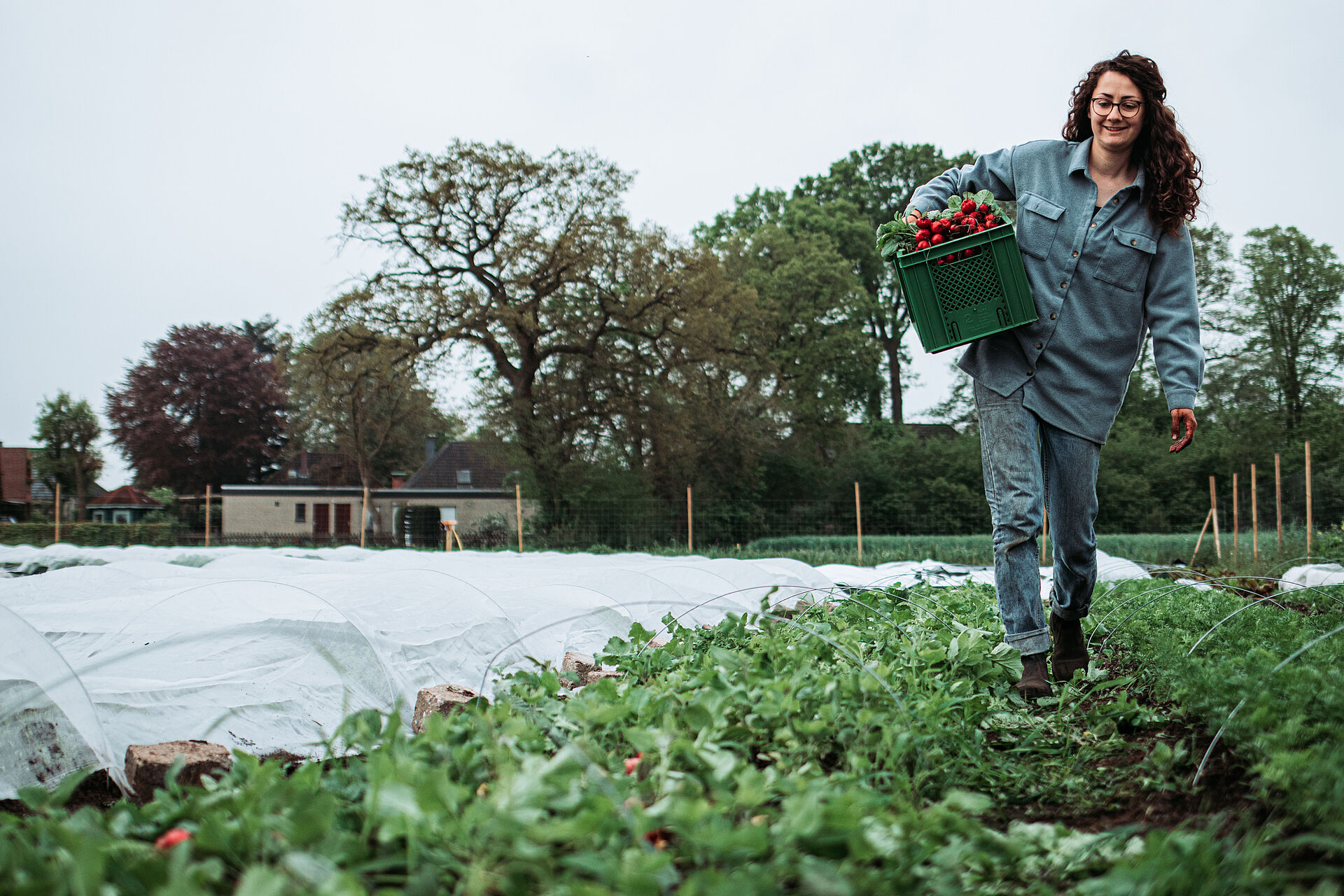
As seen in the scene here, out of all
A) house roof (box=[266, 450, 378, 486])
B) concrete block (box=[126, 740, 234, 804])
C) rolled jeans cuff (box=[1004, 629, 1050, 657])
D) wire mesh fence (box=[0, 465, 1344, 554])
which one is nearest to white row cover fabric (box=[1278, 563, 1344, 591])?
rolled jeans cuff (box=[1004, 629, 1050, 657])

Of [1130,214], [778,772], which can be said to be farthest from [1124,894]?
[1130,214]

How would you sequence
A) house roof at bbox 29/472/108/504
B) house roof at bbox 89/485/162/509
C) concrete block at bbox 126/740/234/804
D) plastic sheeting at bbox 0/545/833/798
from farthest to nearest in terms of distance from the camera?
house roof at bbox 29/472/108/504 < house roof at bbox 89/485/162/509 < plastic sheeting at bbox 0/545/833/798 < concrete block at bbox 126/740/234/804

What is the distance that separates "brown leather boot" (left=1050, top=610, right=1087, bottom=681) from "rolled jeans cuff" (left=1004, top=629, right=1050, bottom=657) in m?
0.18

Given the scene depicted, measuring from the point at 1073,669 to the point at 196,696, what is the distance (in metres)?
2.52

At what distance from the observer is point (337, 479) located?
1185 inches

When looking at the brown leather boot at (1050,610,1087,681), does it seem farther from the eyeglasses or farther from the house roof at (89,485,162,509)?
the house roof at (89,485,162,509)

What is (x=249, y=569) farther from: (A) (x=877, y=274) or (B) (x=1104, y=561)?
(A) (x=877, y=274)

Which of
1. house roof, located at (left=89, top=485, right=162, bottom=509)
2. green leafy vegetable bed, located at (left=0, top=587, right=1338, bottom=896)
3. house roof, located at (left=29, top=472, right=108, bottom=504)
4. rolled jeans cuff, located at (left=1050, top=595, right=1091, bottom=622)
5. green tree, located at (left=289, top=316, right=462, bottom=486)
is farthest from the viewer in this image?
house roof, located at (left=29, top=472, right=108, bottom=504)

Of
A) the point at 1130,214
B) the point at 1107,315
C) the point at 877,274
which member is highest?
the point at 877,274

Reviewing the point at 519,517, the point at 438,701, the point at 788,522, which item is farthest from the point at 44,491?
the point at 438,701

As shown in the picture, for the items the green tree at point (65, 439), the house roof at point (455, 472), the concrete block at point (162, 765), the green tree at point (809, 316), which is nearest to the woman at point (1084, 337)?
the concrete block at point (162, 765)

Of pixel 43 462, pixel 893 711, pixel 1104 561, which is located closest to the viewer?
pixel 893 711

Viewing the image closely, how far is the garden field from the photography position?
40.6 inches

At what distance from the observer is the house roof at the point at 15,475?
35875 millimetres
